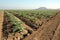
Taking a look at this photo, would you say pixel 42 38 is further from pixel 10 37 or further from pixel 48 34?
pixel 10 37

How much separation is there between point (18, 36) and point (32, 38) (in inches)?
176

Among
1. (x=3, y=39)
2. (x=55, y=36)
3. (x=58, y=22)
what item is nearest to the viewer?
(x=55, y=36)

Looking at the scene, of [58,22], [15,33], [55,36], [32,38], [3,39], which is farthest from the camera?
[15,33]

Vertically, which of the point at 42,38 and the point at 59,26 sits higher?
the point at 59,26

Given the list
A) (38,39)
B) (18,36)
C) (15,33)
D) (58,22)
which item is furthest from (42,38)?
(15,33)

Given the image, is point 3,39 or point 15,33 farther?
point 15,33

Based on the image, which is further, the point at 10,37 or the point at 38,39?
the point at 10,37

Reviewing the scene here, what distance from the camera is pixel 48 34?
28.6 ft

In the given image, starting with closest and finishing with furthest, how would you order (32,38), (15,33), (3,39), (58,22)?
(32,38)
(58,22)
(3,39)
(15,33)

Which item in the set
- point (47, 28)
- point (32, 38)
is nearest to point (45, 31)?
point (47, 28)

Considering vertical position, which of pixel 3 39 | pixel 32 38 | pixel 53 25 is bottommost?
pixel 3 39

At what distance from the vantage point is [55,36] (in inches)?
323

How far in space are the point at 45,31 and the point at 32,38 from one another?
2.94ft

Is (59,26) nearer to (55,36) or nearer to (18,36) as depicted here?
(55,36)
